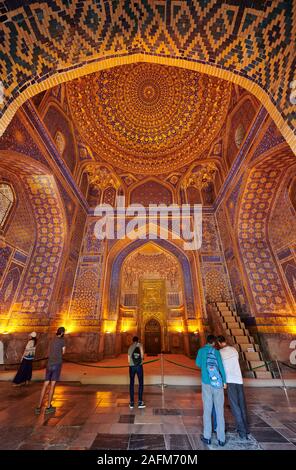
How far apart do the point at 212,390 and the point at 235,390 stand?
1.47 feet

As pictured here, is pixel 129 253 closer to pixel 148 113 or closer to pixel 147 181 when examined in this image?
pixel 147 181

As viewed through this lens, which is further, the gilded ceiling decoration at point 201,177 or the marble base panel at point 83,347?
the gilded ceiling decoration at point 201,177

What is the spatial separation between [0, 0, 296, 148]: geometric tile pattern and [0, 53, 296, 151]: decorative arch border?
43 mm

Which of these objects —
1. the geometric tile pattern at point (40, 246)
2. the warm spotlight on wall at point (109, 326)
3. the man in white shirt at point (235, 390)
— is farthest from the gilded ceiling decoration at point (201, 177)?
the man in white shirt at point (235, 390)

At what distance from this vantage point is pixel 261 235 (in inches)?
344

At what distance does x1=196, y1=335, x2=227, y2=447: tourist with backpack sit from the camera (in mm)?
2373

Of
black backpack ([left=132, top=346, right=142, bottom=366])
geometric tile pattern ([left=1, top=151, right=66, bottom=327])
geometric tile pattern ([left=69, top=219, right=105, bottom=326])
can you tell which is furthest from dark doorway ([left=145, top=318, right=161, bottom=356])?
black backpack ([left=132, top=346, right=142, bottom=366])

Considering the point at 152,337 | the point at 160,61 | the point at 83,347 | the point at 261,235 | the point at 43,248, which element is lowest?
the point at 83,347

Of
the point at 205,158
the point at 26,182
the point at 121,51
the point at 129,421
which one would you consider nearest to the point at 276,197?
the point at 205,158

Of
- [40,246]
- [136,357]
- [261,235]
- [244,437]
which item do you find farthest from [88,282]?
[244,437]

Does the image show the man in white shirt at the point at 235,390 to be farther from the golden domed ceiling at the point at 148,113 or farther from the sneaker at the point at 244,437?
the golden domed ceiling at the point at 148,113

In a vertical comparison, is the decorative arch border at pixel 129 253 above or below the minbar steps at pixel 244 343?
above

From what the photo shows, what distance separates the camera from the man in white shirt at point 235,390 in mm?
2578

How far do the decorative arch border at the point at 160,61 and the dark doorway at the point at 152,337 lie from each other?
13.2m
